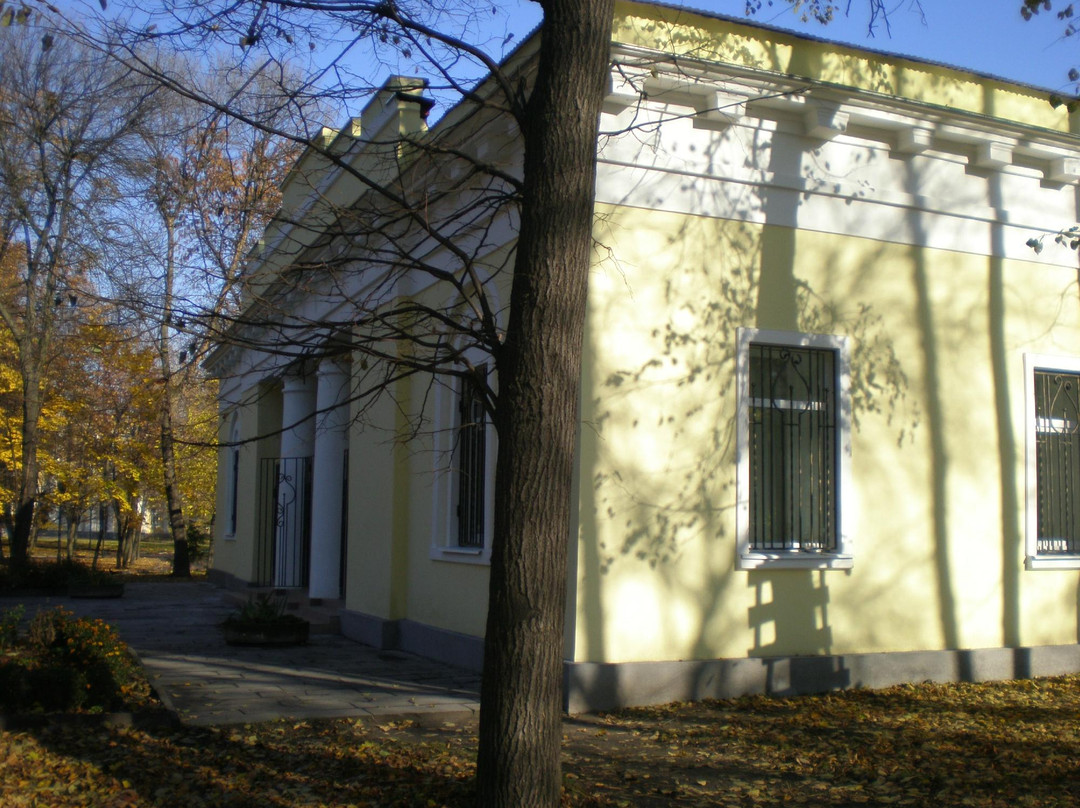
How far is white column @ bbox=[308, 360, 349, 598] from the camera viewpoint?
14406mm

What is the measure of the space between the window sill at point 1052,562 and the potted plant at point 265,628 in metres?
7.59

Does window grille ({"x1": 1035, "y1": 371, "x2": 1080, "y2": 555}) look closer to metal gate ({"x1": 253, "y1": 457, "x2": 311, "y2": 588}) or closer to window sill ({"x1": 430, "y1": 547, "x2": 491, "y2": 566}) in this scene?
window sill ({"x1": 430, "y1": 547, "x2": 491, "y2": 566})

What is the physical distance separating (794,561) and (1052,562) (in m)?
3.04

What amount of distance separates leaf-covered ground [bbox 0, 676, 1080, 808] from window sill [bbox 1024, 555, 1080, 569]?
2.19 m

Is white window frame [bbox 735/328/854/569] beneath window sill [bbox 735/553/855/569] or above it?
above

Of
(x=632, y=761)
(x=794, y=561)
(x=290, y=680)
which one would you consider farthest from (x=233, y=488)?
(x=632, y=761)

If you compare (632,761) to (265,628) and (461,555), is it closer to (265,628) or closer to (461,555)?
(461,555)

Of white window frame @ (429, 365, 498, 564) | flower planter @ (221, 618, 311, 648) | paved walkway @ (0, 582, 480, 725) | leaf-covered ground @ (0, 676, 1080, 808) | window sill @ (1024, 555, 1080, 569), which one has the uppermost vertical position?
white window frame @ (429, 365, 498, 564)

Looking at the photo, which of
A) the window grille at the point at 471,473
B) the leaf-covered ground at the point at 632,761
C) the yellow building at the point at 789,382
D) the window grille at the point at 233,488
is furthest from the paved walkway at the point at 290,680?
the window grille at the point at 233,488

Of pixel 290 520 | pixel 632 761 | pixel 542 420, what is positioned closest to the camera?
pixel 542 420

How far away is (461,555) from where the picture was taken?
407 inches

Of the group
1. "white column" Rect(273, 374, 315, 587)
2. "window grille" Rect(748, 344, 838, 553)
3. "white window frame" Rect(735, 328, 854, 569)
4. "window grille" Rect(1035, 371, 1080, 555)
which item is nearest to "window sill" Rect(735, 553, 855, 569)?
"white window frame" Rect(735, 328, 854, 569)

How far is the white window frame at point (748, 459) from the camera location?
29.5 feet

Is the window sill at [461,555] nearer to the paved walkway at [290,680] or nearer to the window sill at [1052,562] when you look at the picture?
the paved walkway at [290,680]
